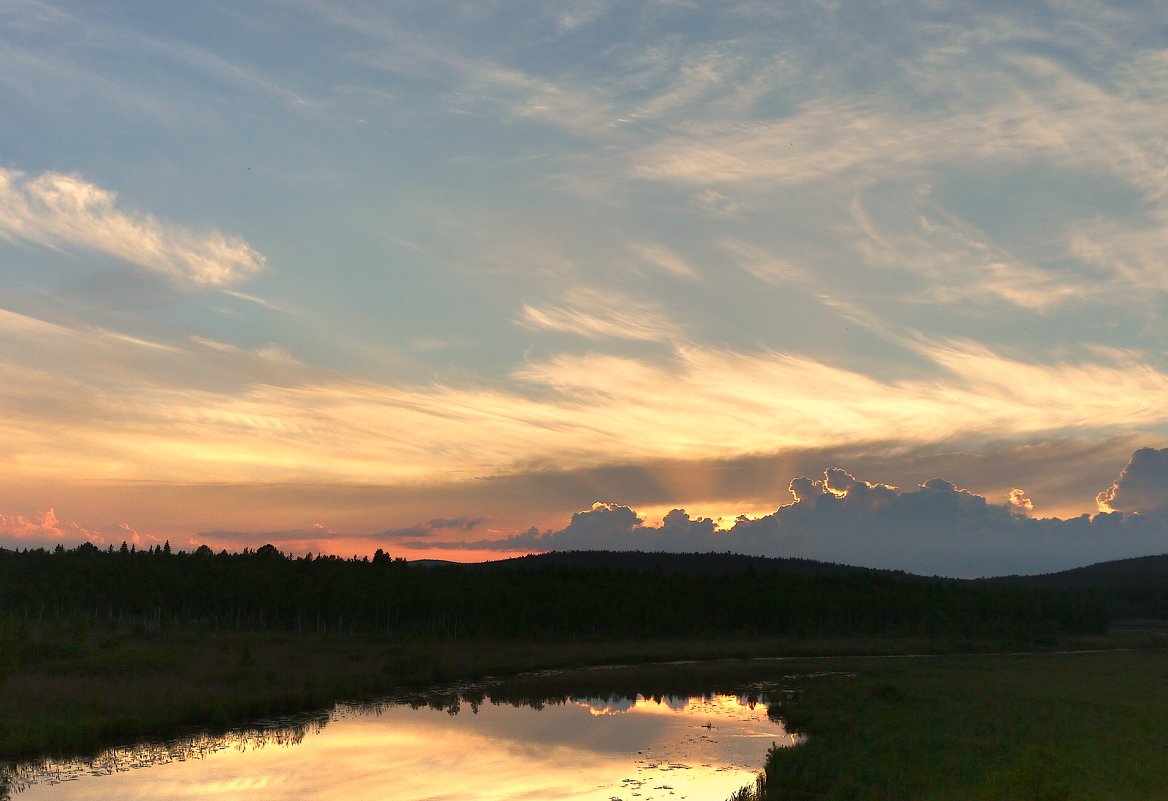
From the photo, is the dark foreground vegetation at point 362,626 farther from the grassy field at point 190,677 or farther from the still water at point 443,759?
the still water at point 443,759

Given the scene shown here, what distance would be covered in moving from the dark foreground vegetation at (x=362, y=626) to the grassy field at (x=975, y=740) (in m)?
6.34

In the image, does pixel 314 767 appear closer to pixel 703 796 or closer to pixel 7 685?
pixel 703 796

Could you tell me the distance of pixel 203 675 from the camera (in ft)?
184

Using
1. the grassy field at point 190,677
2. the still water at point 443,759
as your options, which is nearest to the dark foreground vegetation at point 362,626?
the grassy field at point 190,677

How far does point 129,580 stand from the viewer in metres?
134

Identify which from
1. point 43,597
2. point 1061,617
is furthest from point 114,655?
point 1061,617

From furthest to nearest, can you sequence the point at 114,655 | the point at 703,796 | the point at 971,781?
the point at 114,655 < the point at 703,796 < the point at 971,781

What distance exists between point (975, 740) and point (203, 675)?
43248 millimetres

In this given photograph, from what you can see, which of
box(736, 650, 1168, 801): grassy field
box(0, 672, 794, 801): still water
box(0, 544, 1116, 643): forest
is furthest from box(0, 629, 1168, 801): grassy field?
box(0, 544, 1116, 643): forest

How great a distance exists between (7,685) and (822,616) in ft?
418

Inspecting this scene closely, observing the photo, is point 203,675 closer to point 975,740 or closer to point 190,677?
point 190,677

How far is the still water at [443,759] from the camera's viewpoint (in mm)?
32344

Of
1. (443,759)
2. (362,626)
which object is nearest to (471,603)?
(362,626)

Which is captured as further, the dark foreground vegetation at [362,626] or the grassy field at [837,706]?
the dark foreground vegetation at [362,626]
